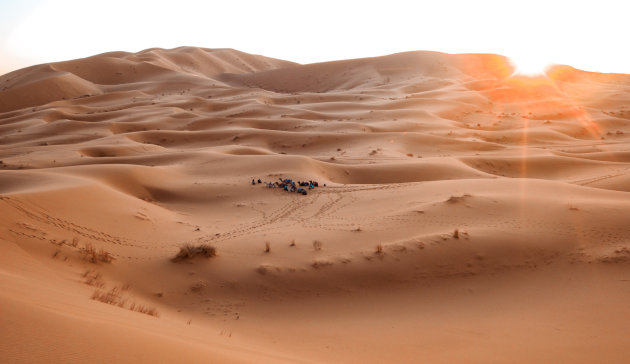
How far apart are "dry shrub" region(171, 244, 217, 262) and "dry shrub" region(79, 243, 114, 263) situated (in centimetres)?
91

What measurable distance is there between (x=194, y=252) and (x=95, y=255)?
1348 millimetres

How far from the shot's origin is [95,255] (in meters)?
6.32

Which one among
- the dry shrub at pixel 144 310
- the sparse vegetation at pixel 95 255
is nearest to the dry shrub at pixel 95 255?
the sparse vegetation at pixel 95 255

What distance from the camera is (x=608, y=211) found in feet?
24.7

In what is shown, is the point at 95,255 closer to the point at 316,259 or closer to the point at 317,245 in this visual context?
the point at 316,259

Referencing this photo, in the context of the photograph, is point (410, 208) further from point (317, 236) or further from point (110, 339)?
point (110, 339)

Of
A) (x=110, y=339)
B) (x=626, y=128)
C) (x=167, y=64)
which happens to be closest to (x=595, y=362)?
(x=110, y=339)

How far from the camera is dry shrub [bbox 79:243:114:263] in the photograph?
627 cm

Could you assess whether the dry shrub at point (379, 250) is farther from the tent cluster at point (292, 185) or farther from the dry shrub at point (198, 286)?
the tent cluster at point (292, 185)

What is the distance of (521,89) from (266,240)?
3441 centimetres

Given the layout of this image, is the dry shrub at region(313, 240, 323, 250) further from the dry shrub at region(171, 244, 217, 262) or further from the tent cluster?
the tent cluster

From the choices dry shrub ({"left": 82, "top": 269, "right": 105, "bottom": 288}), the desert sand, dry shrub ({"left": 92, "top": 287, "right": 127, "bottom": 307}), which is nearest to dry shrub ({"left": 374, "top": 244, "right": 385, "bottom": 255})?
the desert sand

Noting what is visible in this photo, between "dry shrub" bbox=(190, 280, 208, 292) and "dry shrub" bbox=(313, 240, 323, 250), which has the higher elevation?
"dry shrub" bbox=(313, 240, 323, 250)

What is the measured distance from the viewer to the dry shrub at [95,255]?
627cm
